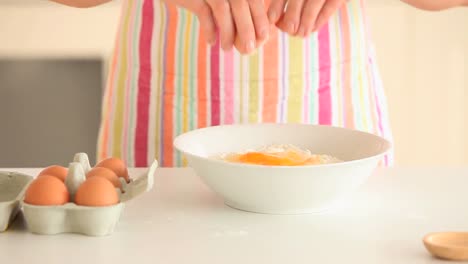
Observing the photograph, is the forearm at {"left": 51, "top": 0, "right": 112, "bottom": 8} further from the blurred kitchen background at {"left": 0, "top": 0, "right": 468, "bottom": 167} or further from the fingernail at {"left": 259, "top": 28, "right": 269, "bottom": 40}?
the blurred kitchen background at {"left": 0, "top": 0, "right": 468, "bottom": 167}

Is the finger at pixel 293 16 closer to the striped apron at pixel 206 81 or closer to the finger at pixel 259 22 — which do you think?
the finger at pixel 259 22

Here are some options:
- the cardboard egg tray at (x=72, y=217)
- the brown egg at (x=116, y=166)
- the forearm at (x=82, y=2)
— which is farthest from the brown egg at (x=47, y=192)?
the forearm at (x=82, y=2)

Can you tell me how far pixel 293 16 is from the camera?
1.19 meters

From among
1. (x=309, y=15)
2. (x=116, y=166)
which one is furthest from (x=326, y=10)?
(x=116, y=166)

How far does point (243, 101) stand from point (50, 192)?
0.57 meters

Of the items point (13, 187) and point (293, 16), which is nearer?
point (13, 187)

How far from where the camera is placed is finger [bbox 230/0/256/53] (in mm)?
1103

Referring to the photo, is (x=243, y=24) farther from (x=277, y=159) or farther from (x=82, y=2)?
(x=82, y=2)

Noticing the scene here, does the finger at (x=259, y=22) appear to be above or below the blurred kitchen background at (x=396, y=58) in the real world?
above

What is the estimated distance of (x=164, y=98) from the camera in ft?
4.80

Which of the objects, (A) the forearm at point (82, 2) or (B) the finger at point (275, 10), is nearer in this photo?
(B) the finger at point (275, 10)

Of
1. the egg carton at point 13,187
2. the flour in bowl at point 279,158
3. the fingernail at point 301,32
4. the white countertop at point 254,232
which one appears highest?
the fingernail at point 301,32

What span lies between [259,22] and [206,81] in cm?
34

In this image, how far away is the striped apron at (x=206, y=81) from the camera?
1451 millimetres
